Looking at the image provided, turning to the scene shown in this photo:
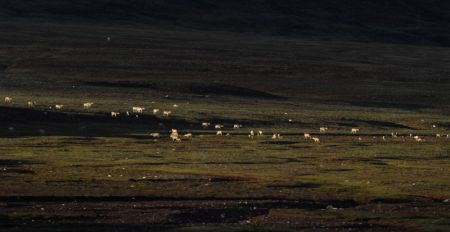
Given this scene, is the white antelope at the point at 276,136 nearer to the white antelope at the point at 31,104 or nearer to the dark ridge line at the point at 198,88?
the white antelope at the point at 31,104

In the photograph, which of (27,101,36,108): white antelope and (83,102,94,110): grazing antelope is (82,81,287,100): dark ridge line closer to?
(83,102,94,110): grazing antelope

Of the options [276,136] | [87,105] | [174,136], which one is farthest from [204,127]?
[87,105]

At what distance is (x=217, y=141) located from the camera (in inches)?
2299

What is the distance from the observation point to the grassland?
32844mm

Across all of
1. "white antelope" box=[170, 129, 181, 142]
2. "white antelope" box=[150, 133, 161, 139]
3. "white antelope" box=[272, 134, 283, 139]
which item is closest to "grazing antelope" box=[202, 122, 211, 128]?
"white antelope" box=[170, 129, 181, 142]

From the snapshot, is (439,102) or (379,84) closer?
(439,102)

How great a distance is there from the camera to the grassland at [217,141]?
108ft

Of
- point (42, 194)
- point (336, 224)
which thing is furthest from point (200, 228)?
point (42, 194)

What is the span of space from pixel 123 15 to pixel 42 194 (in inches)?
6295

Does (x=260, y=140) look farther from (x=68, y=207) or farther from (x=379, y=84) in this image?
(x=379, y=84)

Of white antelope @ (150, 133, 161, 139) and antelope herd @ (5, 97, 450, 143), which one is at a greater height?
antelope herd @ (5, 97, 450, 143)

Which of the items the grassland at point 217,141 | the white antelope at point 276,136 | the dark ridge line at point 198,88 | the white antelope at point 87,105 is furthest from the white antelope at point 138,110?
the dark ridge line at point 198,88

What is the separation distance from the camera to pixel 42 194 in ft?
117

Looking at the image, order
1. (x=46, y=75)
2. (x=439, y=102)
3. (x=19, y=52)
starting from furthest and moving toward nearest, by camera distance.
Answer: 1. (x=19, y=52)
2. (x=46, y=75)
3. (x=439, y=102)
